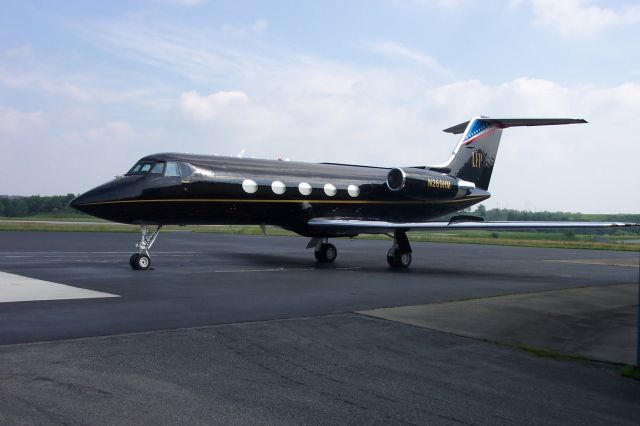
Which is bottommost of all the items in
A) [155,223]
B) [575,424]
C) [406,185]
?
[575,424]

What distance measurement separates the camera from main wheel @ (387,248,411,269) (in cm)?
1977

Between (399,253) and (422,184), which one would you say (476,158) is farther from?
(399,253)

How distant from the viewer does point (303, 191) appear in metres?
20.0

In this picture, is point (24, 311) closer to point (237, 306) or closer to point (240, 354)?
point (237, 306)

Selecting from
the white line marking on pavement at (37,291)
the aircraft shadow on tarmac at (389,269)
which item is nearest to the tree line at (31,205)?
the aircraft shadow on tarmac at (389,269)

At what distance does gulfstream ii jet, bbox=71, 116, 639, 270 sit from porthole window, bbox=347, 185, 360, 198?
0.12ft

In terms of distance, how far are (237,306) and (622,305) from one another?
7172 mm

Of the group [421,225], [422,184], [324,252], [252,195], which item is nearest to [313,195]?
[324,252]

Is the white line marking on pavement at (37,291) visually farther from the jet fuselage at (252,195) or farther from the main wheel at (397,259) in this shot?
the main wheel at (397,259)

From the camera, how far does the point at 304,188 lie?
65.6 feet

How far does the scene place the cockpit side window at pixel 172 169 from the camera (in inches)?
680

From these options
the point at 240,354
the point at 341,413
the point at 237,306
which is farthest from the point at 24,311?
the point at 341,413

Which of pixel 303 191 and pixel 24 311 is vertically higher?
pixel 303 191

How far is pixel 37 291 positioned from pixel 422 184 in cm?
1445
